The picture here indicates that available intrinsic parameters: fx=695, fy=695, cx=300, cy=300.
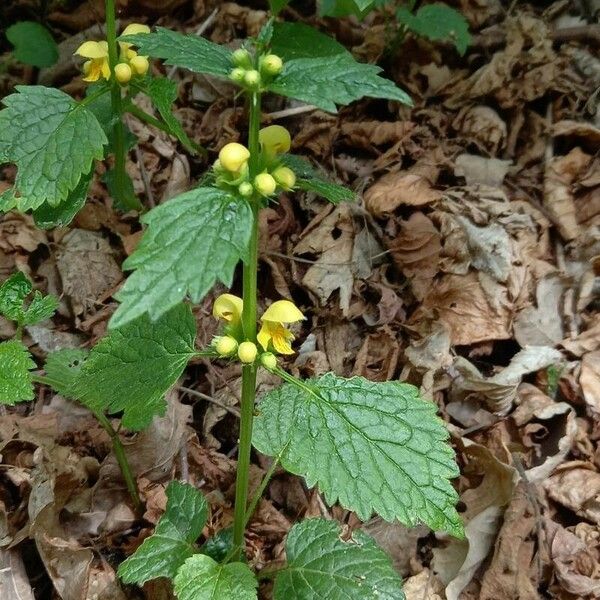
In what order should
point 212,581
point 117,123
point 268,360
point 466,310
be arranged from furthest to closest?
point 466,310
point 117,123
point 212,581
point 268,360

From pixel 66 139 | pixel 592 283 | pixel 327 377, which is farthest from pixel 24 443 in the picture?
pixel 592 283

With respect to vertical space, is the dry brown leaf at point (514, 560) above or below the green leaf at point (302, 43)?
below

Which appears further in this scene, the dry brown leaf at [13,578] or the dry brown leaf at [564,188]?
the dry brown leaf at [564,188]

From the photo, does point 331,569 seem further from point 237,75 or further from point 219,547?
point 237,75

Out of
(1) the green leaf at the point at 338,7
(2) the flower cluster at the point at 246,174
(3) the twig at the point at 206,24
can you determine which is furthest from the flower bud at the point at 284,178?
(3) the twig at the point at 206,24

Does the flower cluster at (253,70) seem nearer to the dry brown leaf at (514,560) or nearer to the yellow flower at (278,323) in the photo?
the yellow flower at (278,323)

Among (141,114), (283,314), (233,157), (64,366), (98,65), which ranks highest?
(233,157)

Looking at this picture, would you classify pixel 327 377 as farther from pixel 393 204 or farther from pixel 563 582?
pixel 393 204

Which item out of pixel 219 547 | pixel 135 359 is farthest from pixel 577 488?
pixel 135 359
